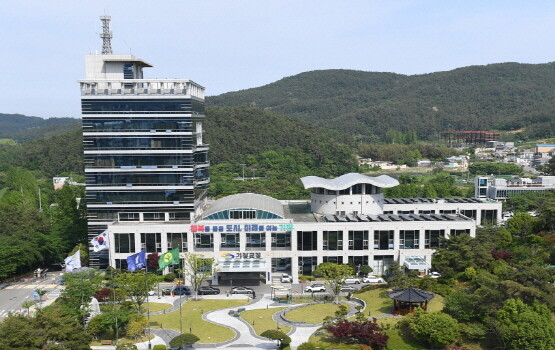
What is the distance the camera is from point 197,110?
67250 mm

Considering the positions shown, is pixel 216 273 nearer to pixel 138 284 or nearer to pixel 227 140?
pixel 138 284

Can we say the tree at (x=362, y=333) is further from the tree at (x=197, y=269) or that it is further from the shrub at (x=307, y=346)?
the tree at (x=197, y=269)

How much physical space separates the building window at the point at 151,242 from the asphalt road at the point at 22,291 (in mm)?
11068

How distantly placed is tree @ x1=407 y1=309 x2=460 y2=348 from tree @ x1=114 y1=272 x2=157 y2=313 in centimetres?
2513

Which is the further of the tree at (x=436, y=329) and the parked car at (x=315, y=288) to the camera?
the parked car at (x=315, y=288)

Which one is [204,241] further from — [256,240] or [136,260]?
[136,260]

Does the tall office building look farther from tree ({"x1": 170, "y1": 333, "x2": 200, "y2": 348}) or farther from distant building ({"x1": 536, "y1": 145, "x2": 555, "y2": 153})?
distant building ({"x1": 536, "y1": 145, "x2": 555, "y2": 153})

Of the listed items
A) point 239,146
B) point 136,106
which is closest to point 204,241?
point 136,106

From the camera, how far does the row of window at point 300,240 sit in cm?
6116

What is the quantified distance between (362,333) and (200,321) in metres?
16.1

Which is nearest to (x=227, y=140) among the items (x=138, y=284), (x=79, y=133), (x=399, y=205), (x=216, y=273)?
(x=79, y=133)

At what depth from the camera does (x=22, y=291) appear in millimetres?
57500

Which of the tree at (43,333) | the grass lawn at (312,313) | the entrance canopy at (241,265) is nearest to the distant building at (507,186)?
the entrance canopy at (241,265)

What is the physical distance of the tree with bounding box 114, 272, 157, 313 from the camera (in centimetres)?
4725
